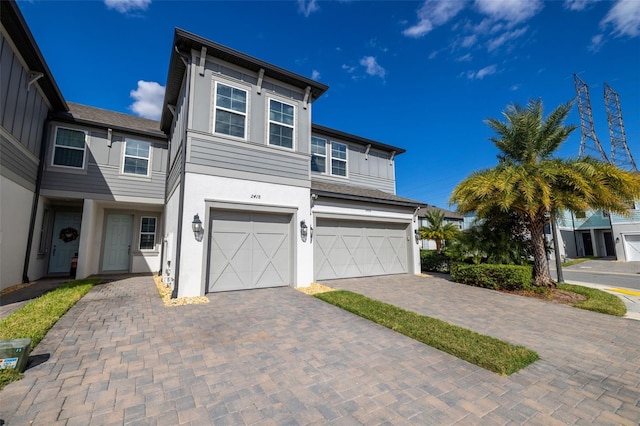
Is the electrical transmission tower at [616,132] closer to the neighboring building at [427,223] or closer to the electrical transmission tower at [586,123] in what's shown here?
the electrical transmission tower at [586,123]

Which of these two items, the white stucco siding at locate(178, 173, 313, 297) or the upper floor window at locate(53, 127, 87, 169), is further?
the upper floor window at locate(53, 127, 87, 169)

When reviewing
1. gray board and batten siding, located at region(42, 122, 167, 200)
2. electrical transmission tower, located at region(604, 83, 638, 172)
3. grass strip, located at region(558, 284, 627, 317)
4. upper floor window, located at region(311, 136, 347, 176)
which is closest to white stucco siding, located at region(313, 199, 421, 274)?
upper floor window, located at region(311, 136, 347, 176)

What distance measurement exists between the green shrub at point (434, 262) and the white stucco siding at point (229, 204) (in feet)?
25.4

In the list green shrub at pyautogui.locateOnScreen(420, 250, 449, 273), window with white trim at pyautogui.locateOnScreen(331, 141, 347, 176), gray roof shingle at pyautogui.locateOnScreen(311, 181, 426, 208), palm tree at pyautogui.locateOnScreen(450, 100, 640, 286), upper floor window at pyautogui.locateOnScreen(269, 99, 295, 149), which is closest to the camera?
palm tree at pyautogui.locateOnScreen(450, 100, 640, 286)

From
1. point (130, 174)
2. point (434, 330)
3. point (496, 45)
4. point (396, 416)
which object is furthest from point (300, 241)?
point (496, 45)

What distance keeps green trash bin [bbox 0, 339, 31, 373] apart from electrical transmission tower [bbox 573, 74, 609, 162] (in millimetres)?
46387

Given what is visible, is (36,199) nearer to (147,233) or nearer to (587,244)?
(147,233)

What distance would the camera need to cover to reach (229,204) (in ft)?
24.8

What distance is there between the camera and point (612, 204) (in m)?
7.94

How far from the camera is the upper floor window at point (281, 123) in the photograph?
28.0 ft

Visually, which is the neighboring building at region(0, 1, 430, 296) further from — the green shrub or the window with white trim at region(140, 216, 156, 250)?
the green shrub

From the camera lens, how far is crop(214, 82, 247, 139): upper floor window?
25.3 ft

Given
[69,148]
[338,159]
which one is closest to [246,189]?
[338,159]

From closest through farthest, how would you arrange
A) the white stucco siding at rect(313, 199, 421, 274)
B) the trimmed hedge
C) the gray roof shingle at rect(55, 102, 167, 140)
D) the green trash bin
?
the green trash bin, the trimmed hedge, the white stucco siding at rect(313, 199, 421, 274), the gray roof shingle at rect(55, 102, 167, 140)
